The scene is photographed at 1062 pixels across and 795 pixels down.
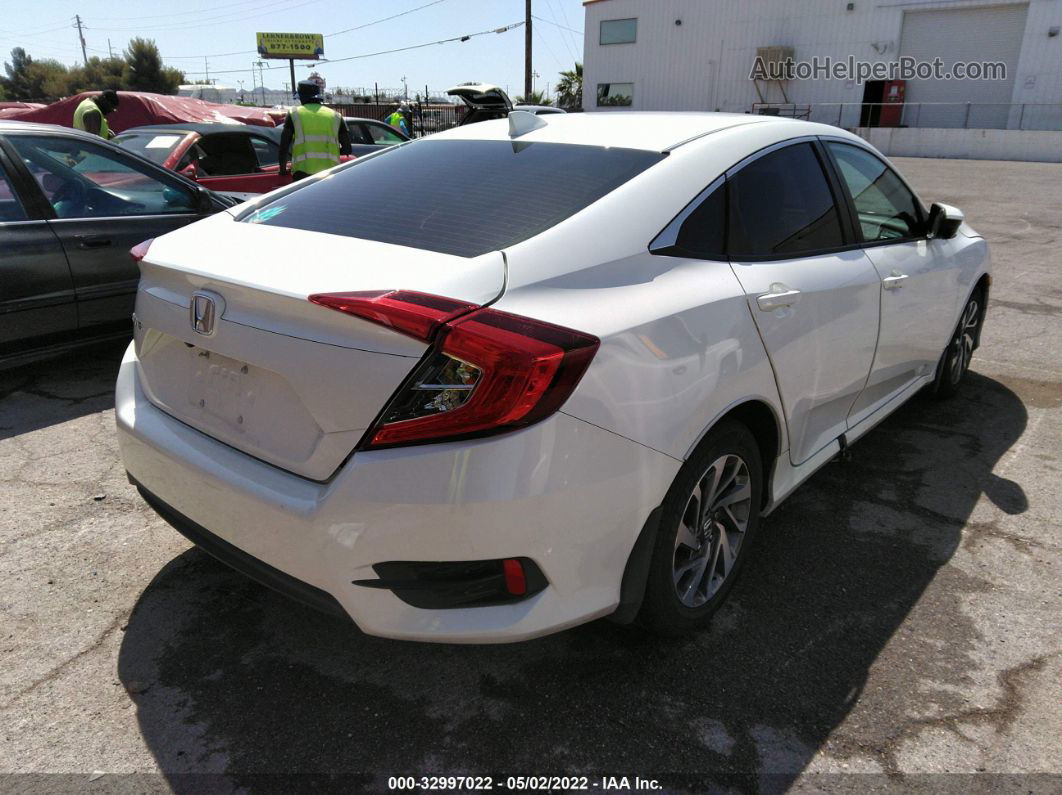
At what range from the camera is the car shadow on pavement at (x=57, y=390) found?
4219 millimetres

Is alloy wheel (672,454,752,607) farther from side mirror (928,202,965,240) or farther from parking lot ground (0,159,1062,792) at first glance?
side mirror (928,202,965,240)

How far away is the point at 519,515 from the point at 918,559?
1.98m

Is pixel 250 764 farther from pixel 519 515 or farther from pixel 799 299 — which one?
pixel 799 299

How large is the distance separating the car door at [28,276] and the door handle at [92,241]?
0.41 feet

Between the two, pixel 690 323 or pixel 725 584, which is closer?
pixel 690 323

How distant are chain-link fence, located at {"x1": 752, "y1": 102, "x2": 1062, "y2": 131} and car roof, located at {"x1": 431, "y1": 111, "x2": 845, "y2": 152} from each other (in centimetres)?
3377

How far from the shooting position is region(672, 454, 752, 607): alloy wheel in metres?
2.39

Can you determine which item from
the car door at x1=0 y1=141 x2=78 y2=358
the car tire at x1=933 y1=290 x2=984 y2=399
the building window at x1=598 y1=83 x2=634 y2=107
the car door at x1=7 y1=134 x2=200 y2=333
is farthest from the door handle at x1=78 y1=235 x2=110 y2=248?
the building window at x1=598 y1=83 x2=634 y2=107

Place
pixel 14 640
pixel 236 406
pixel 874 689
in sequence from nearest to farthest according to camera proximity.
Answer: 1. pixel 236 406
2. pixel 874 689
3. pixel 14 640

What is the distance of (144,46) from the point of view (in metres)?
56.3

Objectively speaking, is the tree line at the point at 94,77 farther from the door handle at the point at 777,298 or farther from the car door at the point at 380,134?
the door handle at the point at 777,298

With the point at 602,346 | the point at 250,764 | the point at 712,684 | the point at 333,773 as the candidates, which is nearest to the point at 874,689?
the point at 712,684

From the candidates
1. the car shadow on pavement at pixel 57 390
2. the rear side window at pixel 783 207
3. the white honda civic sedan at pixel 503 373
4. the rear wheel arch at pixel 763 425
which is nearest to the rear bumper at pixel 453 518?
the white honda civic sedan at pixel 503 373

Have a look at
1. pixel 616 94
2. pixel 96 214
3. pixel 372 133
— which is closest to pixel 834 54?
pixel 616 94
